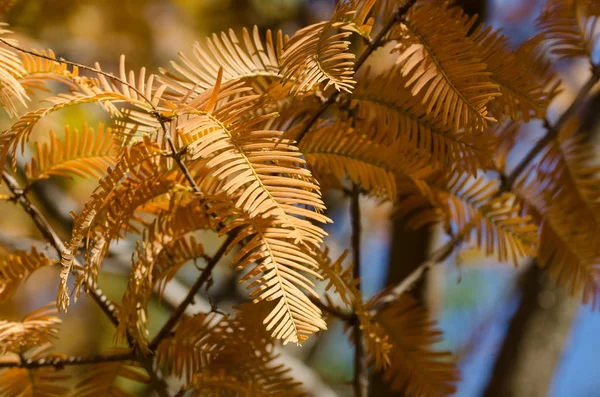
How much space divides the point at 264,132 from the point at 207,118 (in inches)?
1.9

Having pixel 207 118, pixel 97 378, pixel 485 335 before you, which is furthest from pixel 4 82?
pixel 485 335

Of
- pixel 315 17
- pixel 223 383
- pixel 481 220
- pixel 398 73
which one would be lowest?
pixel 223 383

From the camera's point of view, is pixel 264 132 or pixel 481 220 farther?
pixel 481 220

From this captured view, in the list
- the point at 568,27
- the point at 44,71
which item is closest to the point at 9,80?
the point at 44,71

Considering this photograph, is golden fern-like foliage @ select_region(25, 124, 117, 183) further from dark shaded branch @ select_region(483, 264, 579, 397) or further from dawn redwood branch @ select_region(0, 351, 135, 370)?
dark shaded branch @ select_region(483, 264, 579, 397)

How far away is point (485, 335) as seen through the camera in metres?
2.90

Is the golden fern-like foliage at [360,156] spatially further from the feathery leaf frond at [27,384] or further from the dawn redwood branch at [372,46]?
the feathery leaf frond at [27,384]

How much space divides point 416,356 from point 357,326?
0.07 metres

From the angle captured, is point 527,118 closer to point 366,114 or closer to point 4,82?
point 366,114

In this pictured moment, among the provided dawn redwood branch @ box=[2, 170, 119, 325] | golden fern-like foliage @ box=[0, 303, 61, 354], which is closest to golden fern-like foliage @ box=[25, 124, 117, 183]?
dawn redwood branch @ box=[2, 170, 119, 325]

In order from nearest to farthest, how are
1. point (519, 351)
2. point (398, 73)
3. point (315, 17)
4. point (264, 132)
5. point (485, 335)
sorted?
point (264, 132) → point (398, 73) → point (519, 351) → point (315, 17) → point (485, 335)

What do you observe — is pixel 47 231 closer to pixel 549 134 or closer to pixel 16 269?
pixel 16 269

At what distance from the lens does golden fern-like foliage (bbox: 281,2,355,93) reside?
1.36 feet

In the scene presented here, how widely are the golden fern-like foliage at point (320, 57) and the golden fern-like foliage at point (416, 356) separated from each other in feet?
1.15
